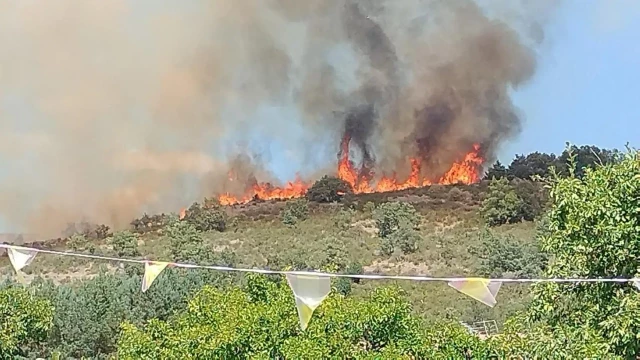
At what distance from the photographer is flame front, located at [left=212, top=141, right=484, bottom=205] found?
48.5 m

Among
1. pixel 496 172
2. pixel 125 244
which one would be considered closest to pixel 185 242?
pixel 125 244

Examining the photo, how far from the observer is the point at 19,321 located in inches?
541

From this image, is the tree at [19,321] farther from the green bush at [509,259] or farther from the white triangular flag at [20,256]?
the green bush at [509,259]

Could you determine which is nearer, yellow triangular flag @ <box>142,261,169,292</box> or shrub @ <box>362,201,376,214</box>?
yellow triangular flag @ <box>142,261,169,292</box>

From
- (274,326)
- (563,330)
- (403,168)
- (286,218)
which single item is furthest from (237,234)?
(563,330)

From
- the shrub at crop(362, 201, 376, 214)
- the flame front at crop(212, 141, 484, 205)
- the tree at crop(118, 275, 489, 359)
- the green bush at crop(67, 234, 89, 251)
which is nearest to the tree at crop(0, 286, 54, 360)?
the tree at crop(118, 275, 489, 359)

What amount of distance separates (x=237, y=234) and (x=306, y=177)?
1566 centimetres

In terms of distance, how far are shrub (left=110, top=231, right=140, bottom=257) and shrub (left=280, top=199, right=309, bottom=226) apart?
7701 millimetres

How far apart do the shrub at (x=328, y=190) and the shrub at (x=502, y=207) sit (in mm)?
11373

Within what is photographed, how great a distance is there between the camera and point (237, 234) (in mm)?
35531

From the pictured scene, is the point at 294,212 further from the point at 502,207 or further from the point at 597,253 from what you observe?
the point at 597,253

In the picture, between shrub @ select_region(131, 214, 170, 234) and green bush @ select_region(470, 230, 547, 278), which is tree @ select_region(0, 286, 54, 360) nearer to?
green bush @ select_region(470, 230, 547, 278)

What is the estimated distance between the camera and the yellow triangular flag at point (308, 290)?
4.45 m

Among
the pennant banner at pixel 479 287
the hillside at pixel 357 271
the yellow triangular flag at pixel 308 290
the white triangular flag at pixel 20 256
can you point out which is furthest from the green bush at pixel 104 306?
the pennant banner at pixel 479 287
